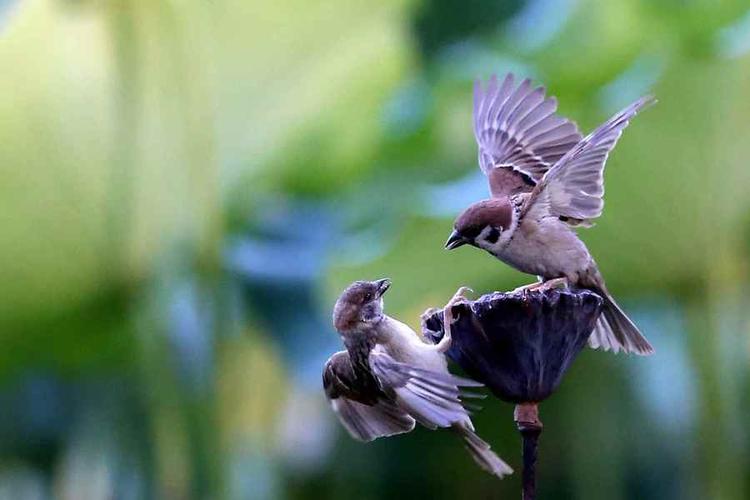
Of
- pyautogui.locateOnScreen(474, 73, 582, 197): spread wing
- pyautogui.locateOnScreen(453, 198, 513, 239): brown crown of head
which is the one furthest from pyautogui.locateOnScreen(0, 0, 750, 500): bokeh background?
pyautogui.locateOnScreen(453, 198, 513, 239): brown crown of head

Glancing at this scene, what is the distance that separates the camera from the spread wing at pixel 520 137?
2.16ft

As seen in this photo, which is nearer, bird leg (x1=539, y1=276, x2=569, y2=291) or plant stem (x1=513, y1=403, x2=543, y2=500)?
plant stem (x1=513, y1=403, x2=543, y2=500)

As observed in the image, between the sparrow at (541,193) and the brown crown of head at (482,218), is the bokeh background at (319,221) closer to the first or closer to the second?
the sparrow at (541,193)

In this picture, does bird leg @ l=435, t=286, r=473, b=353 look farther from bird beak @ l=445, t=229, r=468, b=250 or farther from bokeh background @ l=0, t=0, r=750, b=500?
bokeh background @ l=0, t=0, r=750, b=500

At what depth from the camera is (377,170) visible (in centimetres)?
169

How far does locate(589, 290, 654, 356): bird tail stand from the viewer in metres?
0.60

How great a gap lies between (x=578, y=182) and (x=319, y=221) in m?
1.23

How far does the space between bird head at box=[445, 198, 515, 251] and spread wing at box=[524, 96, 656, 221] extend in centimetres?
2

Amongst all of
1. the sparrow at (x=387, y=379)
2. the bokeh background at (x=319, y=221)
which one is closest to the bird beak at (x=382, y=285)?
the sparrow at (x=387, y=379)

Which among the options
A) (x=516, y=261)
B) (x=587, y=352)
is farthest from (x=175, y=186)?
(x=516, y=261)

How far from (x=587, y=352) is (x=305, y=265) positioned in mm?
434

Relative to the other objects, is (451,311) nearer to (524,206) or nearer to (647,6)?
(524,206)

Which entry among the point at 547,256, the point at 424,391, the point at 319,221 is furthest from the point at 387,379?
the point at 319,221

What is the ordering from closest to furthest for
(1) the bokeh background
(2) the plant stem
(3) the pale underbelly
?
1. (2) the plant stem
2. (3) the pale underbelly
3. (1) the bokeh background
